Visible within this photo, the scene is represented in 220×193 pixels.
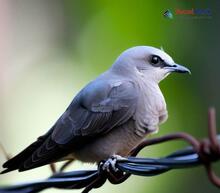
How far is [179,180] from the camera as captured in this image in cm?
683

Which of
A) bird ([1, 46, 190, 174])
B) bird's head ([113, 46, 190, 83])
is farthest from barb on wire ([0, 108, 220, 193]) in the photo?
bird's head ([113, 46, 190, 83])

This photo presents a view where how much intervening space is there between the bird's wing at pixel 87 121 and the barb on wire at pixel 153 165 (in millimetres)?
430

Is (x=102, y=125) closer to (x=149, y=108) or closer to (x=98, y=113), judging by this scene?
(x=98, y=113)

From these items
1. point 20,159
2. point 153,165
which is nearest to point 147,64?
point 20,159

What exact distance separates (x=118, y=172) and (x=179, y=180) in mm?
3514

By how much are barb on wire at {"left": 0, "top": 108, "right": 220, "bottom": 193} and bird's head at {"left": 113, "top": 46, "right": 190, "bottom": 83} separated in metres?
0.81

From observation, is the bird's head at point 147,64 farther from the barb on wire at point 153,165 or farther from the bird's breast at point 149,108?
the barb on wire at point 153,165

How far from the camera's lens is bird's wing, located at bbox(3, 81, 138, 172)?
3.73m

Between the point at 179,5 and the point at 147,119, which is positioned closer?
the point at 147,119

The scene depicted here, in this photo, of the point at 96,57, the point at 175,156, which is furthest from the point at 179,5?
the point at 175,156

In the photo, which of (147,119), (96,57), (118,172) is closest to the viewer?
(118,172)

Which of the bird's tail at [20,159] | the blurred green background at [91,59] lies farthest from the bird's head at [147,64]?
the blurred green background at [91,59]

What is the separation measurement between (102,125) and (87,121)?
86 millimetres

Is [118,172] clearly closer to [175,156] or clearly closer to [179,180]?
[175,156]
